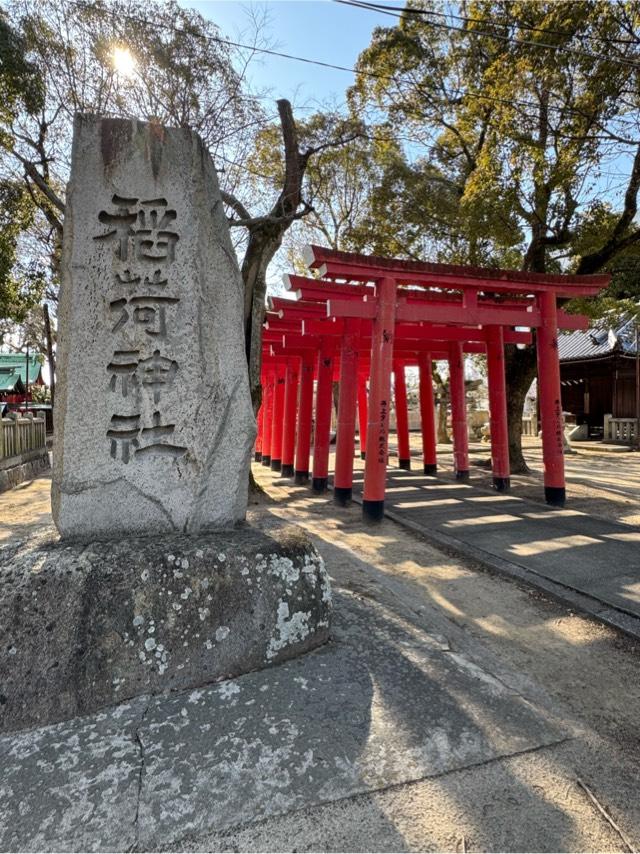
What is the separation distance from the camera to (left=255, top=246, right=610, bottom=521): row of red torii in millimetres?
7090

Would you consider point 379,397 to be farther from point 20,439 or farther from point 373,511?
point 20,439

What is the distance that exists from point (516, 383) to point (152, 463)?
9.81m

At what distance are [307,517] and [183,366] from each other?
16.5 ft

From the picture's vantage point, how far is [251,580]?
2.53 meters

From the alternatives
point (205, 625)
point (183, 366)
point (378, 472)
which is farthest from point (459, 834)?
point (378, 472)

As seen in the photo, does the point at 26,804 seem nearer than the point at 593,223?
Yes

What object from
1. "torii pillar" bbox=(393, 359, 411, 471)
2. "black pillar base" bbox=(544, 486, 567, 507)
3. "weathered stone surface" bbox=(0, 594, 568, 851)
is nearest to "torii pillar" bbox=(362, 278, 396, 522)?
"black pillar base" bbox=(544, 486, 567, 507)

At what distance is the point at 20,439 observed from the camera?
1231 cm

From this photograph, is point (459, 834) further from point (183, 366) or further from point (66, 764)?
point (183, 366)

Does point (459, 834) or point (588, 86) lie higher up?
point (588, 86)

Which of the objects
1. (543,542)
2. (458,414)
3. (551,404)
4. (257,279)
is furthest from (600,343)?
(543,542)

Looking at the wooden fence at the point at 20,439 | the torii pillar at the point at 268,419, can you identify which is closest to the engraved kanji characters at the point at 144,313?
the wooden fence at the point at 20,439

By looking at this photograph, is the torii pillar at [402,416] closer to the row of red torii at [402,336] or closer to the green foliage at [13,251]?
the row of red torii at [402,336]

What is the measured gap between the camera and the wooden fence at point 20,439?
1105 centimetres
